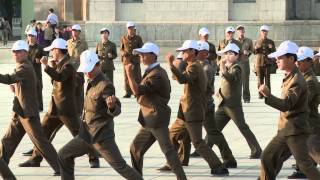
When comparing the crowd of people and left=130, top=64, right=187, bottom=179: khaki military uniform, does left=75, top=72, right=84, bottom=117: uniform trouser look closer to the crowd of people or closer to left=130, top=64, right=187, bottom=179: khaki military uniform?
the crowd of people

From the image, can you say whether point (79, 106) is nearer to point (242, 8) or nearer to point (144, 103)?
point (144, 103)

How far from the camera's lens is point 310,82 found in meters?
12.1

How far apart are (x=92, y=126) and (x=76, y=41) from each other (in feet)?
28.6

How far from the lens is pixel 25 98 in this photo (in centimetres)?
1288

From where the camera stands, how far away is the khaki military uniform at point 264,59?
80.8 ft

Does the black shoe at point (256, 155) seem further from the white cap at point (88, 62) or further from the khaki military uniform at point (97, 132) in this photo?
the white cap at point (88, 62)

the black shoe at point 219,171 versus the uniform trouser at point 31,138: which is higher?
the uniform trouser at point 31,138

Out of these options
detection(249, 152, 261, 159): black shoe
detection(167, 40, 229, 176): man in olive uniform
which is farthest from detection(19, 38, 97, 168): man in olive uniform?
detection(249, 152, 261, 159): black shoe

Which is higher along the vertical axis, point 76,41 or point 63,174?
point 76,41

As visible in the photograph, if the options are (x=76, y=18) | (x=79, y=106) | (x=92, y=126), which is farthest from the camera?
(x=76, y=18)

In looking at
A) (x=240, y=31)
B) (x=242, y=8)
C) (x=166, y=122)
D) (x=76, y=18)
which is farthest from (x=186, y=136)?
(x=76, y=18)

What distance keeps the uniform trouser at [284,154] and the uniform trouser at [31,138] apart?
122 inches

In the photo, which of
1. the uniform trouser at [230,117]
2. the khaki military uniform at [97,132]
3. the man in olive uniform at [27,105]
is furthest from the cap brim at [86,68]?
the uniform trouser at [230,117]

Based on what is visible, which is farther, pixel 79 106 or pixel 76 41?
pixel 76 41
